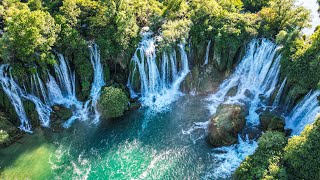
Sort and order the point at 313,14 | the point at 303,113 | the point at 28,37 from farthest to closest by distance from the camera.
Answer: the point at 313,14, the point at 28,37, the point at 303,113

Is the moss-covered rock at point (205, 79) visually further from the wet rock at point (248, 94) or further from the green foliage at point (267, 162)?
the green foliage at point (267, 162)

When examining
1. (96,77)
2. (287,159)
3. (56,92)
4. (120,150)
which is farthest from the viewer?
(96,77)

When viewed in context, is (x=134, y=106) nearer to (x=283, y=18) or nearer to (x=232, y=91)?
(x=232, y=91)

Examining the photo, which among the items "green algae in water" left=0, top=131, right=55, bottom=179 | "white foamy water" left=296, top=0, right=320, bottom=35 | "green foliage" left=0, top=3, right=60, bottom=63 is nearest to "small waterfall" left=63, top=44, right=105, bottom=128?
"green algae in water" left=0, top=131, right=55, bottom=179

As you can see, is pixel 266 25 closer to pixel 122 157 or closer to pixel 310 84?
pixel 310 84

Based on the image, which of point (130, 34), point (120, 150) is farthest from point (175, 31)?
point (120, 150)

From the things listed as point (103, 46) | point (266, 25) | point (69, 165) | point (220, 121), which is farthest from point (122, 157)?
point (266, 25)
